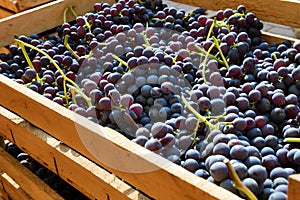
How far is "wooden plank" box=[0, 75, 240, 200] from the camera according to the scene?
908 mm

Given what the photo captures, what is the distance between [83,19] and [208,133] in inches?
38.1

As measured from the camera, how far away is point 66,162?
1.27m

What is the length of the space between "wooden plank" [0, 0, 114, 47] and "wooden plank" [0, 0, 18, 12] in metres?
0.41

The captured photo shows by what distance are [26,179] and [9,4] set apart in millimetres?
1281

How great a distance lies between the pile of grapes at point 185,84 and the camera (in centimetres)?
105

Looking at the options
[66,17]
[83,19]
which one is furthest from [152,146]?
[66,17]

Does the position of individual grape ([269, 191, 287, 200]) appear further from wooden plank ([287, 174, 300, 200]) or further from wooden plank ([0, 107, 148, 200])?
wooden plank ([0, 107, 148, 200])

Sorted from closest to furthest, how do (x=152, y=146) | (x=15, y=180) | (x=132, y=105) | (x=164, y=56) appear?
(x=152, y=146), (x=132, y=105), (x=164, y=56), (x=15, y=180)

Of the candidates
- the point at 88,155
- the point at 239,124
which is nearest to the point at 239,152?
the point at 239,124

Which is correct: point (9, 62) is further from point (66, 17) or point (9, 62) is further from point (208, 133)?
point (208, 133)

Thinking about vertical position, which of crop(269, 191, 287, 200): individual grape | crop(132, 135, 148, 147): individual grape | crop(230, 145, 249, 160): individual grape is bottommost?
crop(132, 135, 148, 147): individual grape

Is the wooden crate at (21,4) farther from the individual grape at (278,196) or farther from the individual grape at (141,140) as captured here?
the individual grape at (278,196)

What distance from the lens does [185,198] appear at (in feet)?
3.02

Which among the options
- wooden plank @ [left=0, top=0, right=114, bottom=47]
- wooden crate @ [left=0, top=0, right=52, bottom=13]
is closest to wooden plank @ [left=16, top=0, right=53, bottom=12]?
wooden crate @ [left=0, top=0, right=52, bottom=13]
